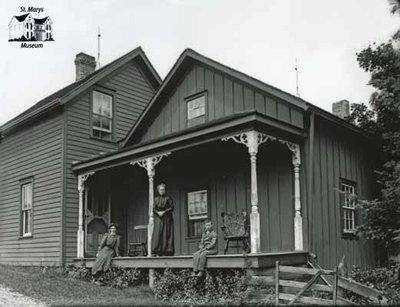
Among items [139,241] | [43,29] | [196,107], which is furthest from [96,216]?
[43,29]

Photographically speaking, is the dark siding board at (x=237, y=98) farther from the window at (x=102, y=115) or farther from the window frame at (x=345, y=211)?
the window at (x=102, y=115)

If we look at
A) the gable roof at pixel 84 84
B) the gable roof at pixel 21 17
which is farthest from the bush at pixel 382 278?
the gable roof at pixel 21 17

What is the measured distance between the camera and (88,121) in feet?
58.5

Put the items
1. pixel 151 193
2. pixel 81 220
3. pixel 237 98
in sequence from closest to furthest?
pixel 151 193
pixel 237 98
pixel 81 220

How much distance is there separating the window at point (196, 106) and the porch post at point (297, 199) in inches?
137

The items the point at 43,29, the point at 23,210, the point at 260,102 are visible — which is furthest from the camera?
the point at 23,210

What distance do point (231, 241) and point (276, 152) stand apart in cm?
261

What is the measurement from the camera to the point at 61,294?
12.1 meters

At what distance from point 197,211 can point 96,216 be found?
3.91m

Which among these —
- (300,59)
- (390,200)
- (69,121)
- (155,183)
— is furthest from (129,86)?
(300,59)

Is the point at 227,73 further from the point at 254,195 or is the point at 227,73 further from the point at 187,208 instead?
the point at 254,195

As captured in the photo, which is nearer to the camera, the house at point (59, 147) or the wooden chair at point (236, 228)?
the wooden chair at point (236, 228)

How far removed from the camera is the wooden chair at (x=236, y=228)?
42.8 ft

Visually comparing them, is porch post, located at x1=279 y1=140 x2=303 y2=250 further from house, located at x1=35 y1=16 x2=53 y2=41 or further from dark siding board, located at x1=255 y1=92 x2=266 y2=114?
house, located at x1=35 y1=16 x2=53 y2=41
